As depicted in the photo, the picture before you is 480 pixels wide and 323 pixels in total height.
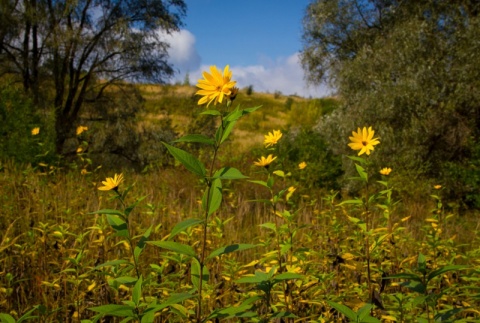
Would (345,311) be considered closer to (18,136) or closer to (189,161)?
(189,161)

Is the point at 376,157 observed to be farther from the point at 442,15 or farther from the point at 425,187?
the point at 442,15

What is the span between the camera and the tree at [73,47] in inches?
349

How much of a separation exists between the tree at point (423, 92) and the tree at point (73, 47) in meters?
4.42

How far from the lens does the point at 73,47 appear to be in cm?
903

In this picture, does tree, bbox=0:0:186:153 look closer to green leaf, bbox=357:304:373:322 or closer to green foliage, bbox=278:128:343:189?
green foliage, bbox=278:128:343:189

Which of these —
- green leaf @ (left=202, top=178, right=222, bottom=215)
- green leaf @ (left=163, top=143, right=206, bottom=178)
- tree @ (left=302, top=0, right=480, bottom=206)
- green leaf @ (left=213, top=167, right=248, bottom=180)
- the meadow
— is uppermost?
tree @ (left=302, top=0, right=480, bottom=206)

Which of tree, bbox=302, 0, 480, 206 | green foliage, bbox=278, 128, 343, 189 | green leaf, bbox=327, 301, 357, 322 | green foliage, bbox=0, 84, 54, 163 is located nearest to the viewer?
green leaf, bbox=327, 301, 357, 322

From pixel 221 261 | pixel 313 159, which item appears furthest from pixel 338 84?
pixel 221 261

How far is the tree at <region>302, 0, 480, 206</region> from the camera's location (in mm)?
8273

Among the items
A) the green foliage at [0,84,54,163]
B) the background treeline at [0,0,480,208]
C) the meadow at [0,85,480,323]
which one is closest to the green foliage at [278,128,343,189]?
the background treeline at [0,0,480,208]

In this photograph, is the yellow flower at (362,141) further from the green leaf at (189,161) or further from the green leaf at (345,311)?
the green leaf at (189,161)

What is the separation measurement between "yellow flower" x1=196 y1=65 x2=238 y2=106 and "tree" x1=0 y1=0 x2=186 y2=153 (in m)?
8.13

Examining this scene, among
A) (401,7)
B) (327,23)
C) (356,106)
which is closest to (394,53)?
(356,106)

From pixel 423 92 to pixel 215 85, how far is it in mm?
8122
